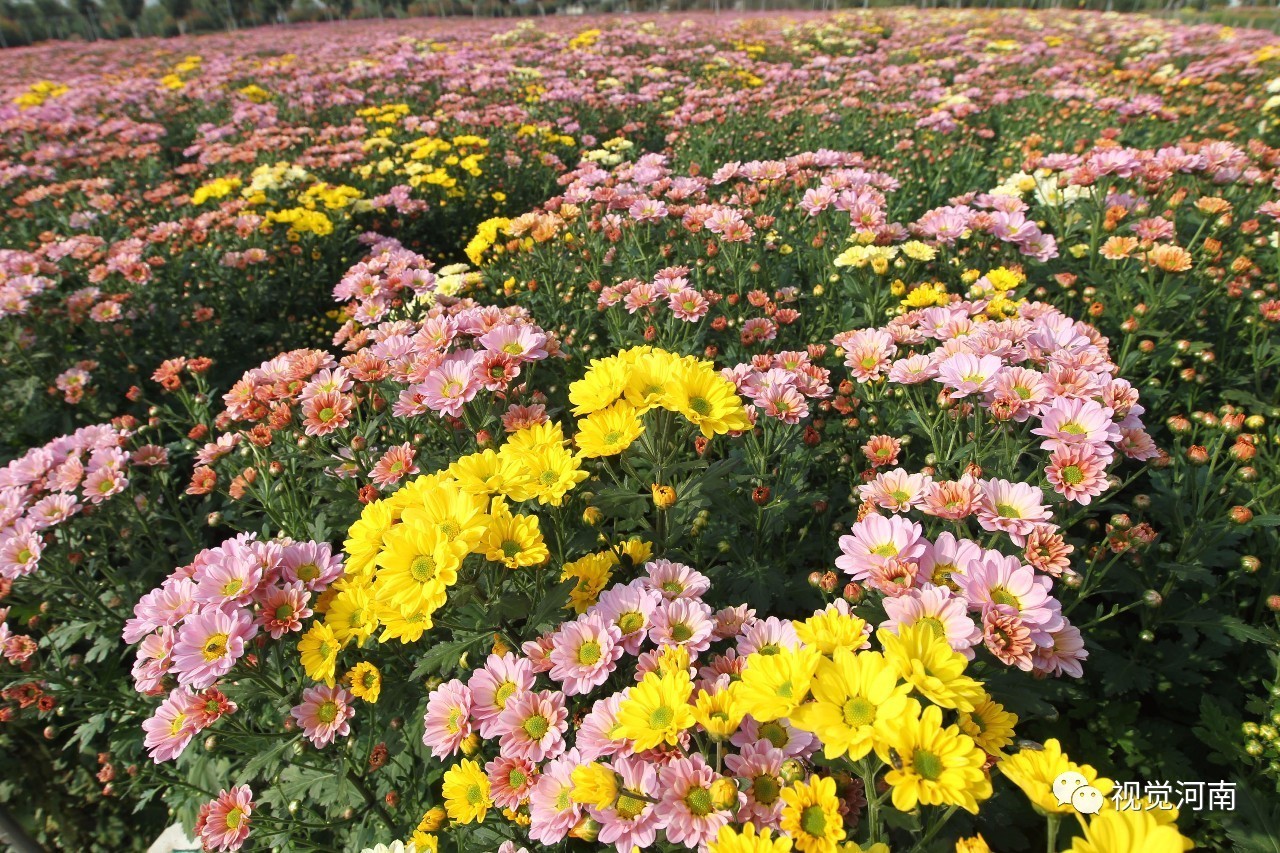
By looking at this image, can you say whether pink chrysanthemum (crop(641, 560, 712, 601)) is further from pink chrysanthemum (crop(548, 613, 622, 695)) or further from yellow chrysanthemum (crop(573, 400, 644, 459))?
yellow chrysanthemum (crop(573, 400, 644, 459))

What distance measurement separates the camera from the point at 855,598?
1718 millimetres

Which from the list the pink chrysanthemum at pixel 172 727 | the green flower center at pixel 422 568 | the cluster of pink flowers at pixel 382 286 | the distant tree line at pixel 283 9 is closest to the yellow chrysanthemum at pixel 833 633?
the green flower center at pixel 422 568

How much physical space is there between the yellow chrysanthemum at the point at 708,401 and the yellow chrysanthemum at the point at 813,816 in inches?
36.7

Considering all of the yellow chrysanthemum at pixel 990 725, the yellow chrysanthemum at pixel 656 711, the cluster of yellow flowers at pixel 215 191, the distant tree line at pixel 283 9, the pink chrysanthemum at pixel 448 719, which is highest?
the distant tree line at pixel 283 9

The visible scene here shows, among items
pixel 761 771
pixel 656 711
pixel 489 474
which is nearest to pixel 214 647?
pixel 489 474

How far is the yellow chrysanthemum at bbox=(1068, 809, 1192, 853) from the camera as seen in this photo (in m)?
1.07

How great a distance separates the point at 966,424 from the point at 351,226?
6470mm

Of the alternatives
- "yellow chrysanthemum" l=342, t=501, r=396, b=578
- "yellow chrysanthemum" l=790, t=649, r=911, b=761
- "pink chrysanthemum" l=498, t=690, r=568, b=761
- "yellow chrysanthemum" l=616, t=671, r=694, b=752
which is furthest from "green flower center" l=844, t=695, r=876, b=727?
"yellow chrysanthemum" l=342, t=501, r=396, b=578

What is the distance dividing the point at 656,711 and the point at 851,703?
1.42 feet

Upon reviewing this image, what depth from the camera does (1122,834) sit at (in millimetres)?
1086

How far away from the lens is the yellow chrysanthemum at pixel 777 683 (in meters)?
1.28

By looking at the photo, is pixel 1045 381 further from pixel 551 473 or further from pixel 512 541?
pixel 512 541

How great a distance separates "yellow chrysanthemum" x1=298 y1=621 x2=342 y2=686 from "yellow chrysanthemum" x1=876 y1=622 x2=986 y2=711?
1.54 meters

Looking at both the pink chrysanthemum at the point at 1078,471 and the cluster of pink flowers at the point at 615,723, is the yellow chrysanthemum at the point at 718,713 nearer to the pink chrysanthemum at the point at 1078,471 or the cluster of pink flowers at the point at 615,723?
the cluster of pink flowers at the point at 615,723
